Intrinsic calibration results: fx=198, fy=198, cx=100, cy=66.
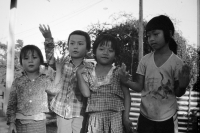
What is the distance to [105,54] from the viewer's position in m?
1.94

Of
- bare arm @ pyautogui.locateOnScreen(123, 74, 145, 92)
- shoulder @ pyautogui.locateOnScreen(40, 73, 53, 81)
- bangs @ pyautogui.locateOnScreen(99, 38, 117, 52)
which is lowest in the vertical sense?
bare arm @ pyautogui.locateOnScreen(123, 74, 145, 92)

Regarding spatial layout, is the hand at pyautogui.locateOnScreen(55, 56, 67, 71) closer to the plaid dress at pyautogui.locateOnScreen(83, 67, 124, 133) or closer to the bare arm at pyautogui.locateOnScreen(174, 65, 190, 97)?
the plaid dress at pyautogui.locateOnScreen(83, 67, 124, 133)

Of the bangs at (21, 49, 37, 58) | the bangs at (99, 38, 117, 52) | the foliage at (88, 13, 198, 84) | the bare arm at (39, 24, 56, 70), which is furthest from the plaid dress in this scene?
the foliage at (88, 13, 198, 84)

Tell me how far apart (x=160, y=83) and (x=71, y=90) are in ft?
2.93

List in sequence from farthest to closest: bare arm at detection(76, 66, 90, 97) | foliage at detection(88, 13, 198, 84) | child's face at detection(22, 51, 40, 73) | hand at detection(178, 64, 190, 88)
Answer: foliage at detection(88, 13, 198, 84)
child's face at detection(22, 51, 40, 73)
bare arm at detection(76, 66, 90, 97)
hand at detection(178, 64, 190, 88)

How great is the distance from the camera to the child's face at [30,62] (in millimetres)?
2105

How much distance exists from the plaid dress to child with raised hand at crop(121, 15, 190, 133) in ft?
0.47

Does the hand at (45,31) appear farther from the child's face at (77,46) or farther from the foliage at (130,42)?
the foliage at (130,42)

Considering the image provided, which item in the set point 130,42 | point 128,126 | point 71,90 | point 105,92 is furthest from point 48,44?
point 130,42

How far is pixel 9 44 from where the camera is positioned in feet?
13.7

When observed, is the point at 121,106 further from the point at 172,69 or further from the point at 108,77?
the point at 172,69

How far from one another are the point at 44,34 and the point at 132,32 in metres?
9.18

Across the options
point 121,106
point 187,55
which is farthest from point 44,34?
point 187,55

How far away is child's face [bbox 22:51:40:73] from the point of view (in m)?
2.11
